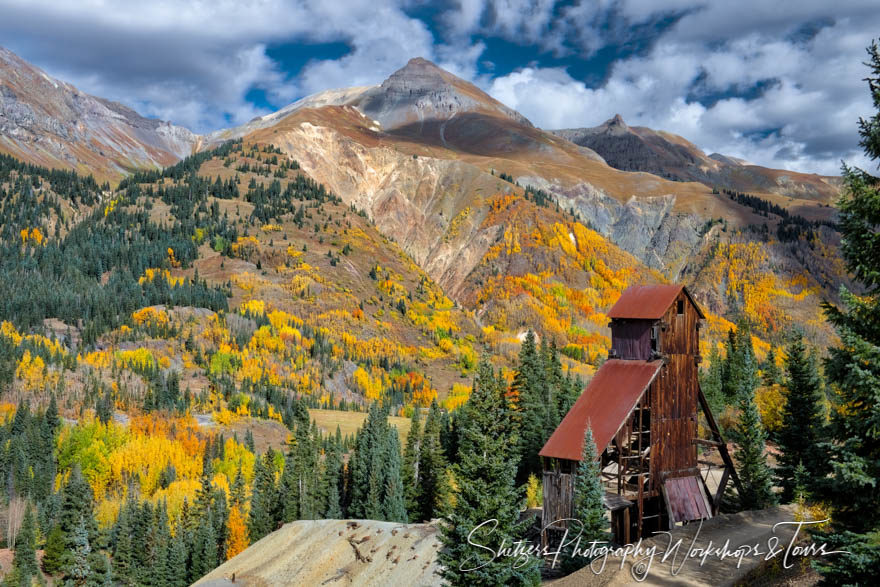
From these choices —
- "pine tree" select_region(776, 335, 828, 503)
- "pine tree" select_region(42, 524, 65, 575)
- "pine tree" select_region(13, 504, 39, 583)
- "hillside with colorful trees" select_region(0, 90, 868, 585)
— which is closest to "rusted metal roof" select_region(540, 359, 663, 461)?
"hillside with colorful trees" select_region(0, 90, 868, 585)

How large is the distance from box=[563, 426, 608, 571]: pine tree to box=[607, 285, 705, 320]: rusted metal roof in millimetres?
7882

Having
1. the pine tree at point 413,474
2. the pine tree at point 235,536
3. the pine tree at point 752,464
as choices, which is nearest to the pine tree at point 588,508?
the pine tree at point 752,464

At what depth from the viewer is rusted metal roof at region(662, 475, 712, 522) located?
34.8 metres

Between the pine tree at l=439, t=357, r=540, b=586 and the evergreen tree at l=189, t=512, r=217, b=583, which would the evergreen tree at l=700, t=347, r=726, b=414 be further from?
the evergreen tree at l=189, t=512, r=217, b=583

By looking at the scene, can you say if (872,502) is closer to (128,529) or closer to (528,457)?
(528,457)

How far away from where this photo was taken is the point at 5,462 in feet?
363

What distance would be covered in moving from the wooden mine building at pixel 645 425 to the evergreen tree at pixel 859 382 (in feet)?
54.5

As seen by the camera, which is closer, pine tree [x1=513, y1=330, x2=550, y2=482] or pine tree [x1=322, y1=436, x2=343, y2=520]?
pine tree [x1=513, y1=330, x2=550, y2=482]

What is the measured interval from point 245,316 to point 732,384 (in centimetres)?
13146

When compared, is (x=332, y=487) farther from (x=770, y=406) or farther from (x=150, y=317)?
(x=150, y=317)

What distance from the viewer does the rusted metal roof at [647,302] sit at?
35469 millimetres

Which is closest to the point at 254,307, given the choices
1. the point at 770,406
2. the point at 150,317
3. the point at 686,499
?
the point at 150,317

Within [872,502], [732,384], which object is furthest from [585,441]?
[732,384]

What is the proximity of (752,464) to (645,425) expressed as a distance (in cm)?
1184
